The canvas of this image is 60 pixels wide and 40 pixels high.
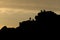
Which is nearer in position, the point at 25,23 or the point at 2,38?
the point at 2,38

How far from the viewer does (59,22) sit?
510 feet

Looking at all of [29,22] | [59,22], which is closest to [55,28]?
[59,22]

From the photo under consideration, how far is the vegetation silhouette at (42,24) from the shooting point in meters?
152

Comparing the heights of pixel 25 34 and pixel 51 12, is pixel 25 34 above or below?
below

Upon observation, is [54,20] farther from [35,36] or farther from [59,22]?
[35,36]

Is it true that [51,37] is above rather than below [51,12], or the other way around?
below

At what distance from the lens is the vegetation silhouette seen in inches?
6004

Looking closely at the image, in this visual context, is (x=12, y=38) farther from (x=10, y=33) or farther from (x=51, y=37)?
(x=51, y=37)

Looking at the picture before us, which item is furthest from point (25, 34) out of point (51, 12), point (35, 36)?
point (51, 12)

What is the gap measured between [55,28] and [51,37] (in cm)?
513

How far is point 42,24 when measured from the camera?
156250mm

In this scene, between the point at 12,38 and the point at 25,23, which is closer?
the point at 12,38

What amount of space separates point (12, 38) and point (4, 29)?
32.5 ft

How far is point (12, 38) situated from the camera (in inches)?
5915
